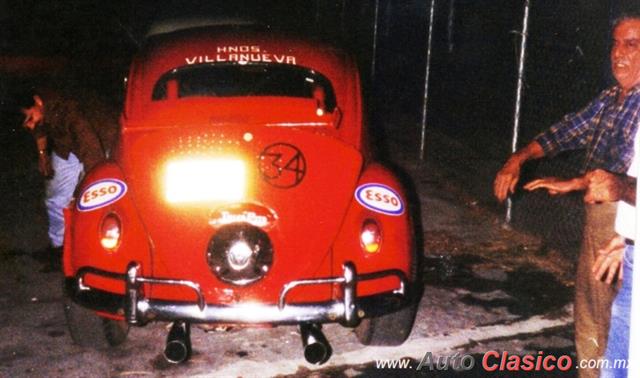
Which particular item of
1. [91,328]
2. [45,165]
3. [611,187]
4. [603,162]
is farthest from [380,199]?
[45,165]

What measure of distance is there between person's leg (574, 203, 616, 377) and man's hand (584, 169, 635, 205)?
624mm

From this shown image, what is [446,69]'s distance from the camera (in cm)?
1355

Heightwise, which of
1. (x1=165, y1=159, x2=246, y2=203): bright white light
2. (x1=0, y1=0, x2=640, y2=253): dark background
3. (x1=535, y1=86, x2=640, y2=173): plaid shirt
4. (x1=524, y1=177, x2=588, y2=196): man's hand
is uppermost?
(x1=535, y1=86, x2=640, y2=173): plaid shirt

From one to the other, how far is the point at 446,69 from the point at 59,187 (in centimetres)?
896

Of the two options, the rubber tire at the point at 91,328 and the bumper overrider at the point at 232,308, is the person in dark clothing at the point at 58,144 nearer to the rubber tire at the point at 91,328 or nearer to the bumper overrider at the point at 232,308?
the rubber tire at the point at 91,328

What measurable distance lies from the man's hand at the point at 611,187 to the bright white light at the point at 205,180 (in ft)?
6.59

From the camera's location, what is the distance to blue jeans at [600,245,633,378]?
119 inches

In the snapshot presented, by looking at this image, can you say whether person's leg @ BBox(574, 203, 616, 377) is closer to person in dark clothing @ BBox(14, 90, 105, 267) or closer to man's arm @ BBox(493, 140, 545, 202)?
man's arm @ BBox(493, 140, 545, 202)

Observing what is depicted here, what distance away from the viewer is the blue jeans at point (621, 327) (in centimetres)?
302

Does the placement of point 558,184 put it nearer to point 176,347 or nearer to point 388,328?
point 388,328

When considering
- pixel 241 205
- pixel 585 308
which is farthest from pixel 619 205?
pixel 241 205

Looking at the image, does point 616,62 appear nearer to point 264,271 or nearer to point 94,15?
point 264,271

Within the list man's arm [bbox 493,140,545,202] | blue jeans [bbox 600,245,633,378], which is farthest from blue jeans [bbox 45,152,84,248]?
blue jeans [bbox 600,245,633,378]

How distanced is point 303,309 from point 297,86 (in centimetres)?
197
